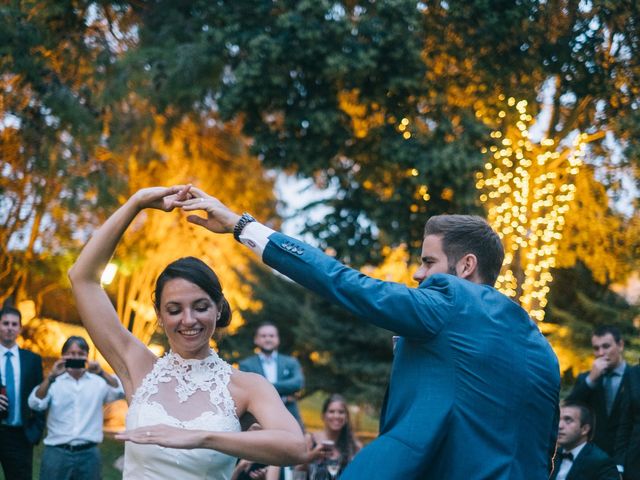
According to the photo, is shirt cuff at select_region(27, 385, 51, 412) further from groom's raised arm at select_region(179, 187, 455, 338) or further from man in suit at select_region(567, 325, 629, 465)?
groom's raised arm at select_region(179, 187, 455, 338)

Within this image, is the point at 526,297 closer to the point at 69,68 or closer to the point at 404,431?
the point at 69,68

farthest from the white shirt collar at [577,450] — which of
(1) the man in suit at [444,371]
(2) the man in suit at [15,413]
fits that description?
(2) the man in suit at [15,413]

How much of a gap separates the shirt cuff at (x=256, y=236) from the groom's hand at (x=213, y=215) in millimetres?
48

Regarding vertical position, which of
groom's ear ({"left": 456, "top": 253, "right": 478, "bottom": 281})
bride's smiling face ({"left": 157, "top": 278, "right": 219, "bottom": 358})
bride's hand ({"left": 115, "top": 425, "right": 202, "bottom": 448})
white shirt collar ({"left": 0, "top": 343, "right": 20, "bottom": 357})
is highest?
white shirt collar ({"left": 0, "top": 343, "right": 20, "bottom": 357})

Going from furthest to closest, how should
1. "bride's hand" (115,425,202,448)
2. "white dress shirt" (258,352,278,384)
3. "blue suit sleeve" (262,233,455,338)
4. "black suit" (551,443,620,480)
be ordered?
"white dress shirt" (258,352,278,384)
"black suit" (551,443,620,480)
"blue suit sleeve" (262,233,455,338)
"bride's hand" (115,425,202,448)

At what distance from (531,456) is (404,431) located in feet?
1.44

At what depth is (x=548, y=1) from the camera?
14680mm

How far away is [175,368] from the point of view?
338 centimetres

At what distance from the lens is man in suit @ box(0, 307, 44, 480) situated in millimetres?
8438

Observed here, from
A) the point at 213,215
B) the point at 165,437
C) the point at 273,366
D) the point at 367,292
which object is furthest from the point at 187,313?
the point at 273,366

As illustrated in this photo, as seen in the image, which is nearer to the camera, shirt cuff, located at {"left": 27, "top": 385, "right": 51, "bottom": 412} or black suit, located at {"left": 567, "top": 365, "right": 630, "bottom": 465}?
black suit, located at {"left": 567, "top": 365, "right": 630, "bottom": 465}

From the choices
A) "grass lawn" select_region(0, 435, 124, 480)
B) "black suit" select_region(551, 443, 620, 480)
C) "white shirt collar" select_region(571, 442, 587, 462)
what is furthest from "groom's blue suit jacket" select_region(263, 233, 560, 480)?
"grass lawn" select_region(0, 435, 124, 480)

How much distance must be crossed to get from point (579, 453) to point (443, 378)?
160 inches

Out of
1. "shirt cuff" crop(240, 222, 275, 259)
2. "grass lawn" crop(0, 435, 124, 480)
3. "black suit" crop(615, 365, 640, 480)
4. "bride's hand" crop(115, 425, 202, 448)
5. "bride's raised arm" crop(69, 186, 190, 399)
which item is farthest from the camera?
"grass lawn" crop(0, 435, 124, 480)
